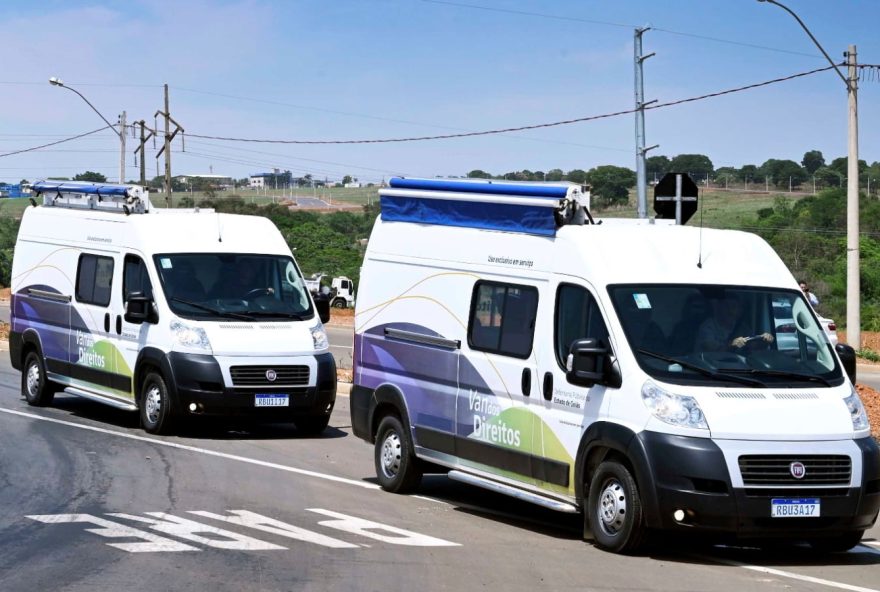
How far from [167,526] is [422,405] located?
2830mm

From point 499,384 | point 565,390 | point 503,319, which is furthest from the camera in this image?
point 503,319

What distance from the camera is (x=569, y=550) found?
10445mm

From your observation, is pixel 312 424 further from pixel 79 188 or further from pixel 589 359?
pixel 589 359

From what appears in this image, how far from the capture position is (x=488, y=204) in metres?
12.2

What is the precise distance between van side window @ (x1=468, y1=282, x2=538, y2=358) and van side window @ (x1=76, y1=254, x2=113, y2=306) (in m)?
7.85

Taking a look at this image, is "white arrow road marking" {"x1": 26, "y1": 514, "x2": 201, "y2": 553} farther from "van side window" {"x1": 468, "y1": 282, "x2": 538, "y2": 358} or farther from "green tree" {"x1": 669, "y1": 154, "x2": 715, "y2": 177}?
"green tree" {"x1": 669, "y1": 154, "x2": 715, "y2": 177}

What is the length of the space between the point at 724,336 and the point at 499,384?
2.09 m

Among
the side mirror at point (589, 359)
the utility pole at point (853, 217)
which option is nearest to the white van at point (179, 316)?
the side mirror at point (589, 359)

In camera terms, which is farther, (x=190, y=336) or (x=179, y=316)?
(x=179, y=316)

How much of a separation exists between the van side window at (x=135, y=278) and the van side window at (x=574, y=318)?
25.8ft

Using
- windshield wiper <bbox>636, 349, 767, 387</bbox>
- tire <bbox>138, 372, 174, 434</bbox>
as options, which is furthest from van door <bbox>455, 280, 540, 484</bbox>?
tire <bbox>138, 372, 174, 434</bbox>

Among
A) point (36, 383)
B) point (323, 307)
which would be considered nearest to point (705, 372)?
point (323, 307)

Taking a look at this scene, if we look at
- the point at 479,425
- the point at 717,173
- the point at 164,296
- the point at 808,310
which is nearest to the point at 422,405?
the point at 479,425

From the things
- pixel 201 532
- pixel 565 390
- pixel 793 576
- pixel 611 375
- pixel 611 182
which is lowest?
pixel 793 576
